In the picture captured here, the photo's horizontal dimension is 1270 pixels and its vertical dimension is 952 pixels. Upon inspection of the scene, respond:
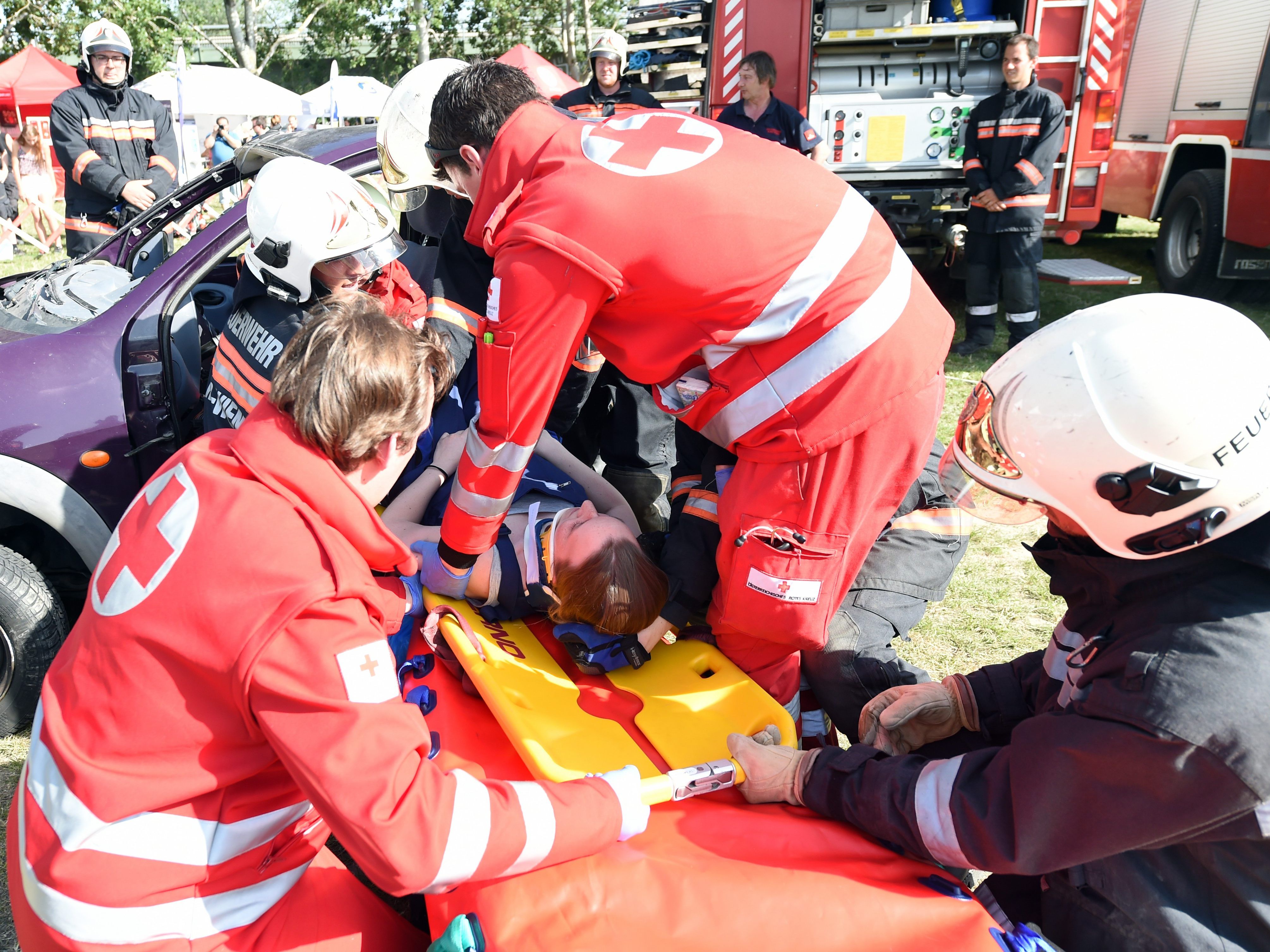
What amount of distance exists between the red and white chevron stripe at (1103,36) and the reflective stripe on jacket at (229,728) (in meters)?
7.28

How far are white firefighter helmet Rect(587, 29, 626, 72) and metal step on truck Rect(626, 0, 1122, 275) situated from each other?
0.86 meters

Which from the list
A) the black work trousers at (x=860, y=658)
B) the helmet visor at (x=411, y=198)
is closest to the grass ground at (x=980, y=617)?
the black work trousers at (x=860, y=658)

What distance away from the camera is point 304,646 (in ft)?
4.06

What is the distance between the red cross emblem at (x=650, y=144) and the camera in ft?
6.33

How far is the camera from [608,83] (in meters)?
7.09

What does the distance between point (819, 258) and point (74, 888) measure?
173 cm

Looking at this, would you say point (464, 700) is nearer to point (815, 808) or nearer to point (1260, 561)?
point (815, 808)

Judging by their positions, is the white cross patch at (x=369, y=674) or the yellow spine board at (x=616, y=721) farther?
the yellow spine board at (x=616, y=721)

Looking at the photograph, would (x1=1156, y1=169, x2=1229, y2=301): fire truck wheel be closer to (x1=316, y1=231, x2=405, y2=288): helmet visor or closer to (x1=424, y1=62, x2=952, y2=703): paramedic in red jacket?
(x1=424, y1=62, x2=952, y2=703): paramedic in red jacket

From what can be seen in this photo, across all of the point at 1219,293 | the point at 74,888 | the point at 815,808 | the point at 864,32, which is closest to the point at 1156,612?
the point at 815,808

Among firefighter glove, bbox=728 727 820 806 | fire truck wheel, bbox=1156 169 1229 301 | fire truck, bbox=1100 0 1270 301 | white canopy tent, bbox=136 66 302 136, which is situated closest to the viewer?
firefighter glove, bbox=728 727 820 806

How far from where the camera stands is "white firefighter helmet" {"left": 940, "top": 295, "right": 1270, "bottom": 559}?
1.32 metres

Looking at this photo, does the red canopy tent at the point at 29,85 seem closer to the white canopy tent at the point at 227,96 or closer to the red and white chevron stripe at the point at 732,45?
the white canopy tent at the point at 227,96

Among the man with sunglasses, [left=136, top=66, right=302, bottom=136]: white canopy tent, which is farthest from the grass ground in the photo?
[left=136, top=66, right=302, bottom=136]: white canopy tent
